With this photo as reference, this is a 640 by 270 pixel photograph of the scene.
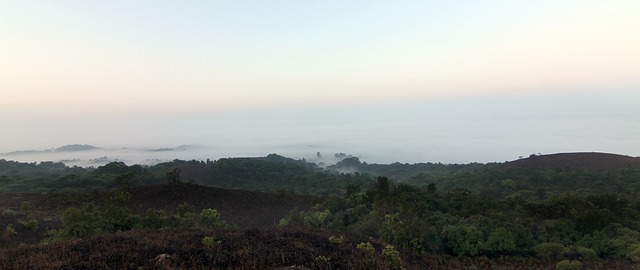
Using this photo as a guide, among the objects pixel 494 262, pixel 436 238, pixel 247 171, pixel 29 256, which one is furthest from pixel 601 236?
pixel 247 171

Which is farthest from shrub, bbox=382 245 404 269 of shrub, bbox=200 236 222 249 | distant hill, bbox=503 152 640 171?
distant hill, bbox=503 152 640 171

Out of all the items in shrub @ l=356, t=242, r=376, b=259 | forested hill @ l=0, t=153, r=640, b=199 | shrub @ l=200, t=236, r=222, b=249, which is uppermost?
shrub @ l=200, t=236, r=222, b=249

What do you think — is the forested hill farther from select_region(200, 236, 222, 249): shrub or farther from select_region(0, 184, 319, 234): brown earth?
select_region(200, 236, 222, 249): shrub

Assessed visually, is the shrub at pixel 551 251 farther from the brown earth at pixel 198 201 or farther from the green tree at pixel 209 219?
the brown earth at pixel 198 201

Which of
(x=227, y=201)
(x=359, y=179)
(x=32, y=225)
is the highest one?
(x=32, y=225)

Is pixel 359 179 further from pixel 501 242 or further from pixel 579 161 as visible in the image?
pixel 501 242

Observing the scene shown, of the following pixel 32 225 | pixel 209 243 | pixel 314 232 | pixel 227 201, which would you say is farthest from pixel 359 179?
pixel 209 243

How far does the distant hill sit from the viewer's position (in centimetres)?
7581

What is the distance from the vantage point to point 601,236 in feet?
77.8

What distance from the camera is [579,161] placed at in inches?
3290

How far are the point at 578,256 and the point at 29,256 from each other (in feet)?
95.2

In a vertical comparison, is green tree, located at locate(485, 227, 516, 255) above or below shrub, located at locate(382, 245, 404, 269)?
below

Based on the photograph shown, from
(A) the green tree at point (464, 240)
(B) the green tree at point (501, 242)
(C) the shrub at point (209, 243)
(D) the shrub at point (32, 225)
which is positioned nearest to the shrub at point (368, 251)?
(C) the shrub at point (209, 243)

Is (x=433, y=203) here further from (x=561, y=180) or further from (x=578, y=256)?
(x=561, y=180)
